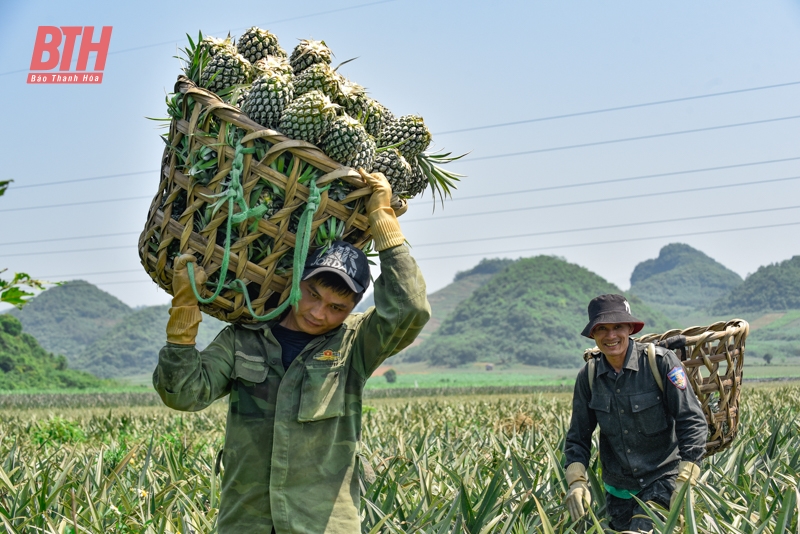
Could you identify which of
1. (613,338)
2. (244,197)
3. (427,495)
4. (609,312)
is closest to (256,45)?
(244,197)

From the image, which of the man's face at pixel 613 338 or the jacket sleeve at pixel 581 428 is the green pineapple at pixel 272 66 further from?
the jacket sleeve at pixel 581 428

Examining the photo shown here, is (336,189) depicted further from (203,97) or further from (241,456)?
(241,456)

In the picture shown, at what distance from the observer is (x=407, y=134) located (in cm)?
291

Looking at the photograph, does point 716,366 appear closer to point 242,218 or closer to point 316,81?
point 316,81

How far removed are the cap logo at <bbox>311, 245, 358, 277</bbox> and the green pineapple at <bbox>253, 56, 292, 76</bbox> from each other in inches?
25.2

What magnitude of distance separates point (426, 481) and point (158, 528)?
58.8 inches

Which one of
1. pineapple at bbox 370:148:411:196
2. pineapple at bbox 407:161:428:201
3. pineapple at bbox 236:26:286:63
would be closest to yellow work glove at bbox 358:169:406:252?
pineapple at bbox 370:148:411:196

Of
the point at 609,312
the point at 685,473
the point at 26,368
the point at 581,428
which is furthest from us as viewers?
the point at 26,368

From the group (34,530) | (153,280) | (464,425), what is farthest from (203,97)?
(464,425)

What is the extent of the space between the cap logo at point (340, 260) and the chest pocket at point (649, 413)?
202cm

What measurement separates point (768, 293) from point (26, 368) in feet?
483

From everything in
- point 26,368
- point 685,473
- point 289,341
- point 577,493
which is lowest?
point 26,368

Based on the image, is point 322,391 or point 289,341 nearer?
point 322,391

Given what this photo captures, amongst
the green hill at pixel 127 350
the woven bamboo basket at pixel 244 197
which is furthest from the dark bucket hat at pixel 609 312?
the green hill at pixel 127 350
